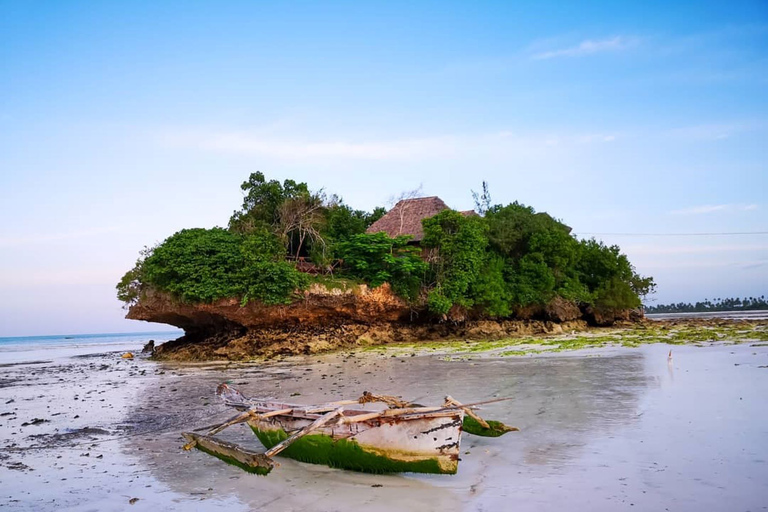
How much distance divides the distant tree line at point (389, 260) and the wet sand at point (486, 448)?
8.51 m

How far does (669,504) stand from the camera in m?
4.36

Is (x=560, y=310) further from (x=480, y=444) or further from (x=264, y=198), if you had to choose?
(x=480, y=444)

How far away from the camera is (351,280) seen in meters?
23.3

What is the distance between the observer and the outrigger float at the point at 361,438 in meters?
5.23

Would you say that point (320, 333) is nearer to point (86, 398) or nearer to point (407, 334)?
point (407, 334)

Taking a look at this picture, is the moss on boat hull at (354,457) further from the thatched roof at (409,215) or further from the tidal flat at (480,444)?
the thatched roof at (409,215)

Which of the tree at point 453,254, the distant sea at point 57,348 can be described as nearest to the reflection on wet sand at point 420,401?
the tree at point 453,254

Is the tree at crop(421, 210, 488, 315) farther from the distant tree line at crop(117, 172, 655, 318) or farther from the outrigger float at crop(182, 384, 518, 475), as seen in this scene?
the outrigger float at crop(182, 384, 518, 475)

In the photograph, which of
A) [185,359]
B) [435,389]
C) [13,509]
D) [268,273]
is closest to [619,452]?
[435,389]

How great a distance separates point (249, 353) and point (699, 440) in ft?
58.5

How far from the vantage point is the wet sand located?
15.8 ft

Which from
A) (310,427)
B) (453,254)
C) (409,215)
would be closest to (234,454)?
(310,427)

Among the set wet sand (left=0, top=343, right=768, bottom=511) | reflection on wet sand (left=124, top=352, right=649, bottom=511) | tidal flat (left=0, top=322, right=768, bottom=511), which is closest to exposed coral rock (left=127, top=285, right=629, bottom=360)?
reflection on wet sand (left=124, top=352, right=649, bottom=511)

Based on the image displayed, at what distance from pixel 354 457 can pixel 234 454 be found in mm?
1232
